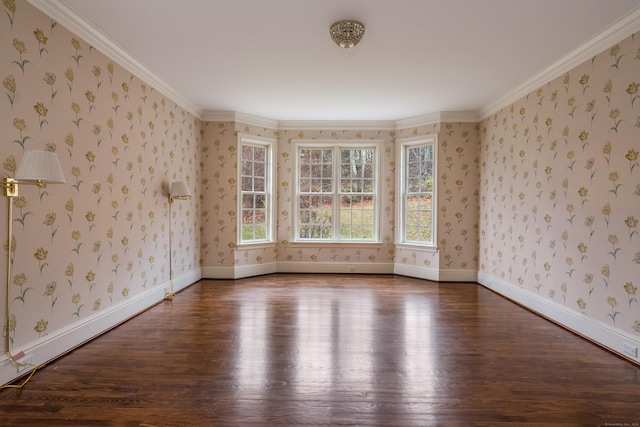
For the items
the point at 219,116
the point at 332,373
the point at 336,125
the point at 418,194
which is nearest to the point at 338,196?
the point at 336,125

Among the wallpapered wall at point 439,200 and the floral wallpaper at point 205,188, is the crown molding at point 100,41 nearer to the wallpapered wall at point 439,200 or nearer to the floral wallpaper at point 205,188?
the floral wallpaper at point 205,188

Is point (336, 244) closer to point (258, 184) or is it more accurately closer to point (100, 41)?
point (258, 184)

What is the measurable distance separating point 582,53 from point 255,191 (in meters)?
4.61

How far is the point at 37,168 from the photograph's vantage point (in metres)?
2.07

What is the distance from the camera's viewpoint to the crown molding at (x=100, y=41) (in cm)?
255

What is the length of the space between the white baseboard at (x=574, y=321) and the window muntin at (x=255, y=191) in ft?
12.5

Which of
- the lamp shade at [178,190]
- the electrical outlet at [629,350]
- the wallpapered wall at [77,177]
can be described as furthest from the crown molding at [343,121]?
the electrical outlet at [629,350]

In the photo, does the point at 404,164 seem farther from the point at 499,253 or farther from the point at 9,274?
the point at 9,274

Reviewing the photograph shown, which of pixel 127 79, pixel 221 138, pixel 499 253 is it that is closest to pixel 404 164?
pixel 499 253

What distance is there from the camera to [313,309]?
156 inches

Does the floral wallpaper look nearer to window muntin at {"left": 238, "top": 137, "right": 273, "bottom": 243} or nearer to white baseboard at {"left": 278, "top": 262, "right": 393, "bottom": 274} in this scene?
window muntin at {"left": 238, "top": 137, "right": 273, "bottom": 243}

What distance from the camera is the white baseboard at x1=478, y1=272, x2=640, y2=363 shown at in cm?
279

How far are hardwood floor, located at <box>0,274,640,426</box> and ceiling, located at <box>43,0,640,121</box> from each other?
2.66 m

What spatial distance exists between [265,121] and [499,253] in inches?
165
